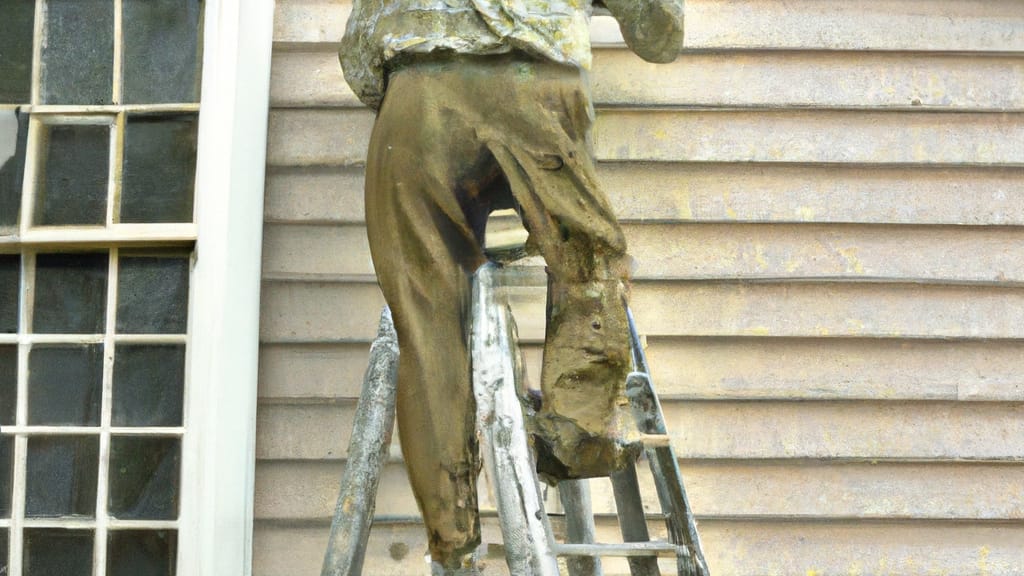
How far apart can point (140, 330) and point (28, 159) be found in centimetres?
53

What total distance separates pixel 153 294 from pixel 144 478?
46 centimetres

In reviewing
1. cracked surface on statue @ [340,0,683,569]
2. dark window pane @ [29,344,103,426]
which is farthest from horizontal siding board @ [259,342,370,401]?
cracked surface on statue @ [340,0,683,569]

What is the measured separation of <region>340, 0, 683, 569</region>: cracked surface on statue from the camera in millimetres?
1867

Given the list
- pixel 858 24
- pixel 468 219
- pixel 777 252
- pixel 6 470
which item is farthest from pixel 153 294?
pixel 858 24

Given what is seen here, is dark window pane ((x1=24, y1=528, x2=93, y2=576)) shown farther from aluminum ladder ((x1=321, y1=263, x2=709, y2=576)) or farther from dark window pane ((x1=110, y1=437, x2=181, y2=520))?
aluminum ladder ((x1=321, y1=263, x2=709, y2=576))

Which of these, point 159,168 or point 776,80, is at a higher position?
point 776,80

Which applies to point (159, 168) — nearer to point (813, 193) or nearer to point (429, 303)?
point (429, 303)

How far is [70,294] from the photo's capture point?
9.48 ft

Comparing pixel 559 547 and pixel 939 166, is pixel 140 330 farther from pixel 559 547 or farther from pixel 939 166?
pixel 939 166

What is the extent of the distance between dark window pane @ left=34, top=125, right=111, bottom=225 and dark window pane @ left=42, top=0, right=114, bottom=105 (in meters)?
0.08

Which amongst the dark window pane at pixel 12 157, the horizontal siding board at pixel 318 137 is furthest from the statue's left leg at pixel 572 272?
the dark window pane at pixel 12 157

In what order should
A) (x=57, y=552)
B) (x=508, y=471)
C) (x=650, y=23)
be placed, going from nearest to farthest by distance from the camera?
(x=508, y=471), (x=650, y=23), (x=57, y=552)

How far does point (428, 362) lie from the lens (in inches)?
75.4

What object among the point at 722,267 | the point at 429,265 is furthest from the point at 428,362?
the point at 722,267
